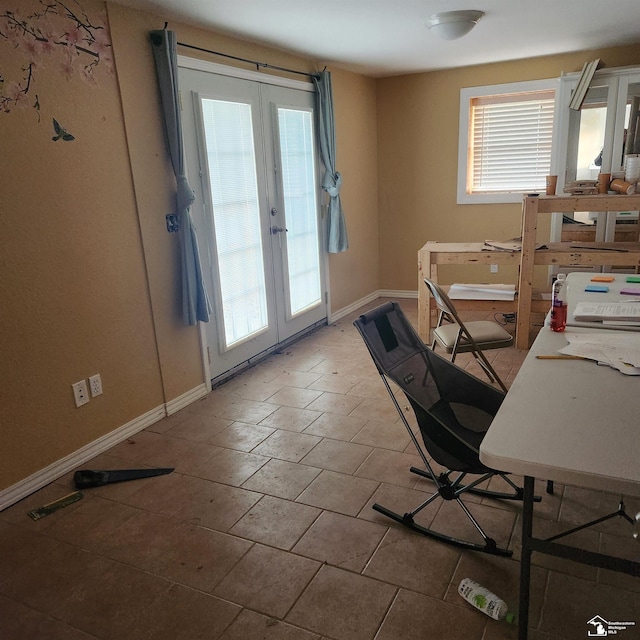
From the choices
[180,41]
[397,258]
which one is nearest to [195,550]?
[180,41]

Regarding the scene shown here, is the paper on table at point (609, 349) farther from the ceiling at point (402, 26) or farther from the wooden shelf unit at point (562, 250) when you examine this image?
the ceiling at point (402, 26)

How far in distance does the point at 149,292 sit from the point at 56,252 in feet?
2.02

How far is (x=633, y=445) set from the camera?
125 cm

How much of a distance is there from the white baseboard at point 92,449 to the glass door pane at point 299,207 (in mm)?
1368

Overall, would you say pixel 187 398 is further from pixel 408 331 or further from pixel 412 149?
pixel 412 149

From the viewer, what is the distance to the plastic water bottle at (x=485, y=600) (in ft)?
5.51

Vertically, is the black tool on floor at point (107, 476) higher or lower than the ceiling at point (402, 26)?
lower

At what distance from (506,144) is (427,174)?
0.81m

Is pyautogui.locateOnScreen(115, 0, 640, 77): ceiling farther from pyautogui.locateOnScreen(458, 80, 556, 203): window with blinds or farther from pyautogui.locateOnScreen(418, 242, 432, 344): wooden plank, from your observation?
pyautogui.locateOnScreen(418, 242, 432, 344): wooden plank

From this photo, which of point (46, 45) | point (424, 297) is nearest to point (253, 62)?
point (46, 45)

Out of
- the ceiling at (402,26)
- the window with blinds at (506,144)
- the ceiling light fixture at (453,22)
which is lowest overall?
the window with blinds at (506,144)

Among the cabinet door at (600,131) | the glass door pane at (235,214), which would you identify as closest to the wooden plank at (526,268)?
the cabinet door at (600,131)

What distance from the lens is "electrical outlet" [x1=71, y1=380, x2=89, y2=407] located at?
107 inches

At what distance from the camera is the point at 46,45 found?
2.44 metres
